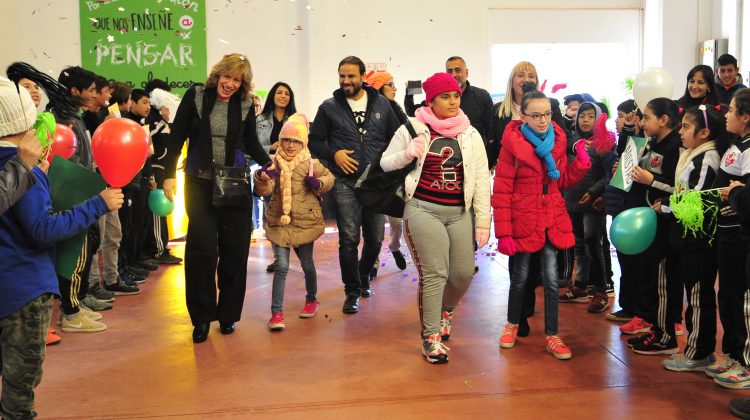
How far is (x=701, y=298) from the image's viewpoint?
381cm

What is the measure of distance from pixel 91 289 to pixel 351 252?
2.15m

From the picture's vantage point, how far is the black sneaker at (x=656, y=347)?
4195 millimetres

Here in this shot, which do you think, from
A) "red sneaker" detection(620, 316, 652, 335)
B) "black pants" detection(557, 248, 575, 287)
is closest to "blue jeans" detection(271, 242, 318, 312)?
"black pants" detection(557, 248, 575, 287)

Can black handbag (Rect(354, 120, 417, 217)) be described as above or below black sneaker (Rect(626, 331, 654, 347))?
above

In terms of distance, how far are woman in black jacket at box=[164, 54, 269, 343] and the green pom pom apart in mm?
1465

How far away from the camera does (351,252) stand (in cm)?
532

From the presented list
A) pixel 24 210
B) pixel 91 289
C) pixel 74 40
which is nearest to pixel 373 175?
pixel 24 210

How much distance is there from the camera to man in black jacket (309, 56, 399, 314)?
207 inches

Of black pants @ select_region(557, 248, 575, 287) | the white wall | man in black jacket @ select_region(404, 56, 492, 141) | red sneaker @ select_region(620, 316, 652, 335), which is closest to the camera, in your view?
red sneaker @ select_region(620, 316, 652, 335)

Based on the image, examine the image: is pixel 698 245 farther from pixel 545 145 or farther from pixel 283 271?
pixel 283 271

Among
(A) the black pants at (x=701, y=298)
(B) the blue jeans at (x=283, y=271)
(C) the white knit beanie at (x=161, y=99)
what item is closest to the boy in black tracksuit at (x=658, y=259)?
(A) the black pants at (x=701, y=298)

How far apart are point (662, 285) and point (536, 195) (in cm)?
86

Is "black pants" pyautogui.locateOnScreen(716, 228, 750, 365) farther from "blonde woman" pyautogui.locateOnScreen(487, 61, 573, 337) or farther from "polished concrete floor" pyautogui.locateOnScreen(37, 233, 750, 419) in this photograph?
"blonde woman" pyautogui.locateOnScreen(487, 61, 573, 337)

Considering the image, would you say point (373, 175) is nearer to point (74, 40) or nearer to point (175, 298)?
point (175, 298)
